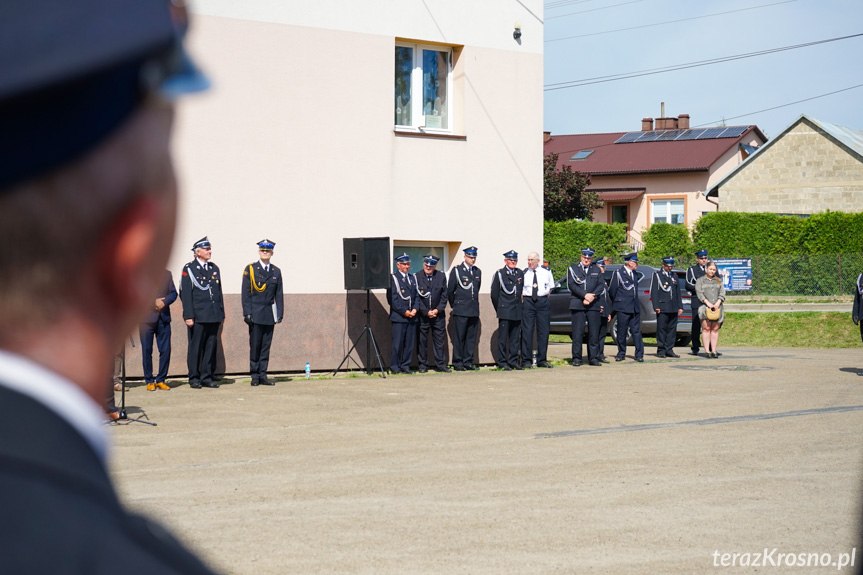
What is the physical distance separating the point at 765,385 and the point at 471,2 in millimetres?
8752

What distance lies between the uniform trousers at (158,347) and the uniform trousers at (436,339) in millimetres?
4739

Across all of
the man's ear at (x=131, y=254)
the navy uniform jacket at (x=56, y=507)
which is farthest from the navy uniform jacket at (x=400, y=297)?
the navy uniform jacket at (x=56, y=507)

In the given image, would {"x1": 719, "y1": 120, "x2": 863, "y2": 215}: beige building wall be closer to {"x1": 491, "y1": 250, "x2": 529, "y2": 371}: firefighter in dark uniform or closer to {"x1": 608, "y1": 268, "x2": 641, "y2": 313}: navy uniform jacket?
{"x1": 608, "y1": 268, "x2": 641, "y2": 313}: navy uniform jacket

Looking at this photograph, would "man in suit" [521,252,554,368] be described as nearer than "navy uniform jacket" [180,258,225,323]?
No

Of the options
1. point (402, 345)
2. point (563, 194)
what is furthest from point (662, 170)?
point (402, 345)

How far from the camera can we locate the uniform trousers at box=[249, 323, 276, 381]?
1581 centimetres

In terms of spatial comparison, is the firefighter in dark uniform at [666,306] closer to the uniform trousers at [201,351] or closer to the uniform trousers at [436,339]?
the uniform trousers at [436,339]

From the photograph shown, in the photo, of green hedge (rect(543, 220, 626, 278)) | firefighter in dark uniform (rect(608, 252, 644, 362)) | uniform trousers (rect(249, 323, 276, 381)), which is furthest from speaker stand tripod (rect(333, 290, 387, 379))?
green hedge (rect(543, 220, 626, 278))

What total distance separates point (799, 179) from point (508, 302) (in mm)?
33085

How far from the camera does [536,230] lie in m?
19.8

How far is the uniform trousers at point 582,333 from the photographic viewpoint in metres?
20.7

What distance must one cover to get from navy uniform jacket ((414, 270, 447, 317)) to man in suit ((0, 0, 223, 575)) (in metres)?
17.1

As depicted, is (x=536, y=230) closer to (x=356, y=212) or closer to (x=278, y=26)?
(x=356, y=212)

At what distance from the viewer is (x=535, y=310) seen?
19672mm
